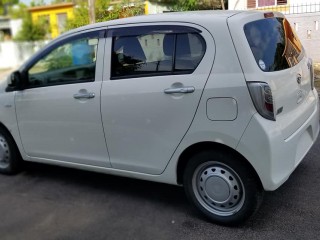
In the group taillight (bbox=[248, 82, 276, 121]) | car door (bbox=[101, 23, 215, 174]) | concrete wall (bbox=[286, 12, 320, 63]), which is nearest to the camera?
taillight (bbox=[248, 82, 276, 121])

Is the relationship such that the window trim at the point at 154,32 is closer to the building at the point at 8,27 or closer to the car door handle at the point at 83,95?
the car door handle at the point at 83,95

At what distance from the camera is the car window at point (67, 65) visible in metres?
3.96

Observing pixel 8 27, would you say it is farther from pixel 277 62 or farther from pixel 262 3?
pixel 277 62

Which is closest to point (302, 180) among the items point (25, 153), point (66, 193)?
point (66, 193)

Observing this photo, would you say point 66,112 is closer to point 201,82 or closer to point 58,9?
point 201,82

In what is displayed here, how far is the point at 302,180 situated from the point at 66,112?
249 centimetres

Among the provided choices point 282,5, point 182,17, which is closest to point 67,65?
point 182,17

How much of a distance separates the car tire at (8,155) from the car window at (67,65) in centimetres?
82

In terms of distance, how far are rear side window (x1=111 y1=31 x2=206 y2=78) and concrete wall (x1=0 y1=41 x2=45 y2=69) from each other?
1976 cm

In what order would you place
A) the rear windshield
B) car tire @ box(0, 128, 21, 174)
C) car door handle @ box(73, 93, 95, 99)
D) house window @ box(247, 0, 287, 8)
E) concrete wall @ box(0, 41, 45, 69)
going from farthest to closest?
concrete wall @ box(0, 41, 45, 69) → house window @ box(247, 0, 287, 8) → car tire @ box(0, 128, 21, 174) → car door handle @ box(73, 93, 95, 99) → the rear windshield

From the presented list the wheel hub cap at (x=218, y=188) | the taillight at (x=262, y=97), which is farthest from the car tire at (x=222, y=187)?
the taillight at (x=262, y=97)

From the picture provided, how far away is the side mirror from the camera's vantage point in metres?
4.43

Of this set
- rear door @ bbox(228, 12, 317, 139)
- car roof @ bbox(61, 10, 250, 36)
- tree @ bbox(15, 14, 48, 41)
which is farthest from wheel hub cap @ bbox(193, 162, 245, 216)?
tree @ bbox(15, 14, 48, 41)

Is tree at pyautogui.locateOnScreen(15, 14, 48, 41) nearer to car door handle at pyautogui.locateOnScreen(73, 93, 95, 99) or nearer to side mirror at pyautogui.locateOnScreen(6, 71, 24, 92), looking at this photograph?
side mirror at pyautogui.locateOnScreen(6, 71, 24, 92)
